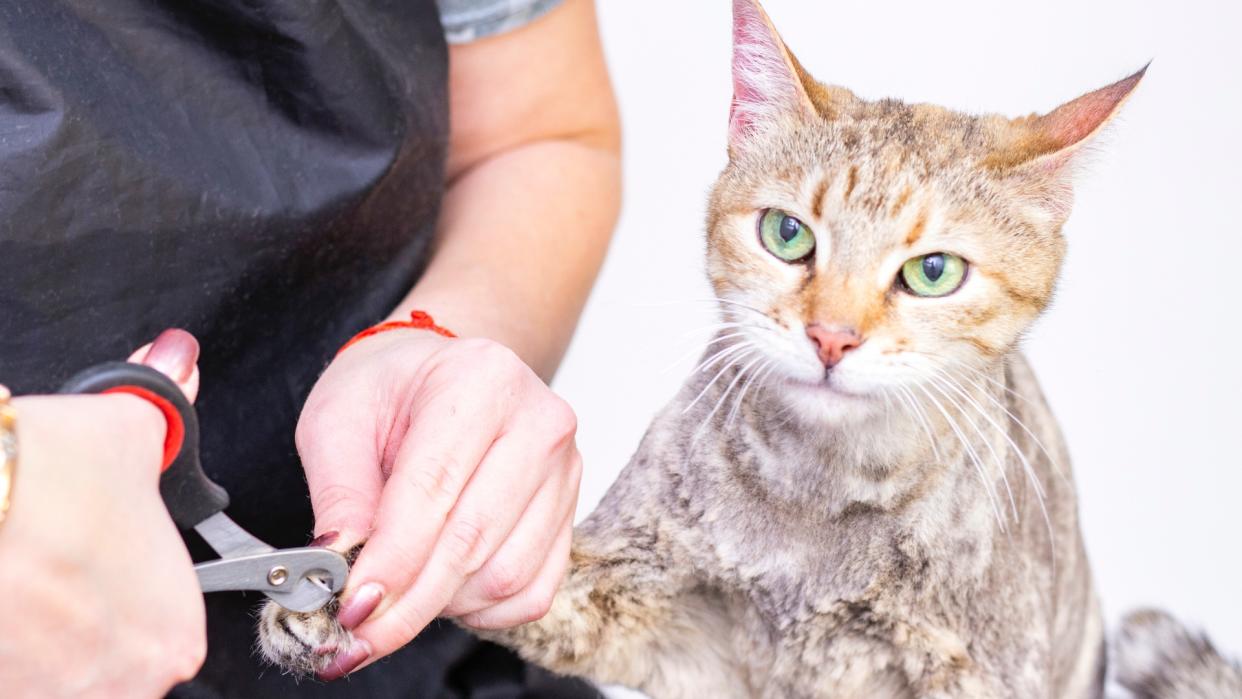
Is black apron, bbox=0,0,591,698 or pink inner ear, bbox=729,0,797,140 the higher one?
pink inner ear, bbox=729,0,797,140

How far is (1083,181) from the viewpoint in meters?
0.85

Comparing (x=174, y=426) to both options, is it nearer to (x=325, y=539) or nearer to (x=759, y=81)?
(x=325, y=539)

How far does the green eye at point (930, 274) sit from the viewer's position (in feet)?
2.73

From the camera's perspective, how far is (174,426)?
2.03 feet

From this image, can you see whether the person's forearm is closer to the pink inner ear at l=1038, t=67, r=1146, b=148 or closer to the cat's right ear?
the cat's right ear

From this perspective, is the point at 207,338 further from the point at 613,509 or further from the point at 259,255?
the point at 613,509

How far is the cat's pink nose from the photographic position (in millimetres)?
795

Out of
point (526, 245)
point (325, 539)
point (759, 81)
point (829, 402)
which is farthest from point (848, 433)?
point (526, 245)

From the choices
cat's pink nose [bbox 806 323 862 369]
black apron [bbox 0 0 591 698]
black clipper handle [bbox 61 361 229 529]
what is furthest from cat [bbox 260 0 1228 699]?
black apron [bbox 0 0 591 698]

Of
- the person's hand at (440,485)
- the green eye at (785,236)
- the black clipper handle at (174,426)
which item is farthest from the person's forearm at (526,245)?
the black clipper handle at (174,426)

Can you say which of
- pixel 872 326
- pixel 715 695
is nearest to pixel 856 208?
pixel 872 326

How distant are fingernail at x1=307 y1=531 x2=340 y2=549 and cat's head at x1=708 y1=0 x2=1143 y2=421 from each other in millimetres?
299

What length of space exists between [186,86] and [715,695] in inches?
25.1

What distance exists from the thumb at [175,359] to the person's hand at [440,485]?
17cm
